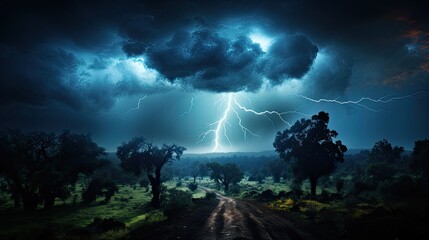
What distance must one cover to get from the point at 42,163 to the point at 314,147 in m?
45.7

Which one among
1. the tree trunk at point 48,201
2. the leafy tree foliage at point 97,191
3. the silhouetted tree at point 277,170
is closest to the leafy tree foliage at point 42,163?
the tree trunk at point 48,201

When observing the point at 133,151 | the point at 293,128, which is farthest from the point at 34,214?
the point at 293,128

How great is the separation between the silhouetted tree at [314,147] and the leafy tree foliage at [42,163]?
37.5m

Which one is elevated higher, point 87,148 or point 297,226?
point 87,148

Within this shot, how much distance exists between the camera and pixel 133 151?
4775 cm

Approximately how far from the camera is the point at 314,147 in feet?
164

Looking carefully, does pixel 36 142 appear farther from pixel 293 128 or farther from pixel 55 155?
pixel 293 128

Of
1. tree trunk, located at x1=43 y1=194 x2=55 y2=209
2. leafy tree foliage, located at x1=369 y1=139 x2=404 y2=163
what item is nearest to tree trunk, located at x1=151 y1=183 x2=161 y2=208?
tree trunk, located at x1=43 y1=194 x2=55 y2=209

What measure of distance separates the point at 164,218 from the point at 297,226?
38.0 feet

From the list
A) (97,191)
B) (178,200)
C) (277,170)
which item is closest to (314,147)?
(178,200)

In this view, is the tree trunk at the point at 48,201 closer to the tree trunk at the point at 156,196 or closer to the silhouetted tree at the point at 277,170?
the tree trunk at the point at 156,196

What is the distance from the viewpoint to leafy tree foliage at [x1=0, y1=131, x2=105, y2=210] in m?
40.8

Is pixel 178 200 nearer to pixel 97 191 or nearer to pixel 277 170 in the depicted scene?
pixel 97 191

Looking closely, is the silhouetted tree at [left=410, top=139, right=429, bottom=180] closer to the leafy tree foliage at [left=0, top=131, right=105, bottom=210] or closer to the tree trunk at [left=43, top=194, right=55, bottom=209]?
the leafy tree foliage at [left=0, top=131, right=105, bottom=210]
